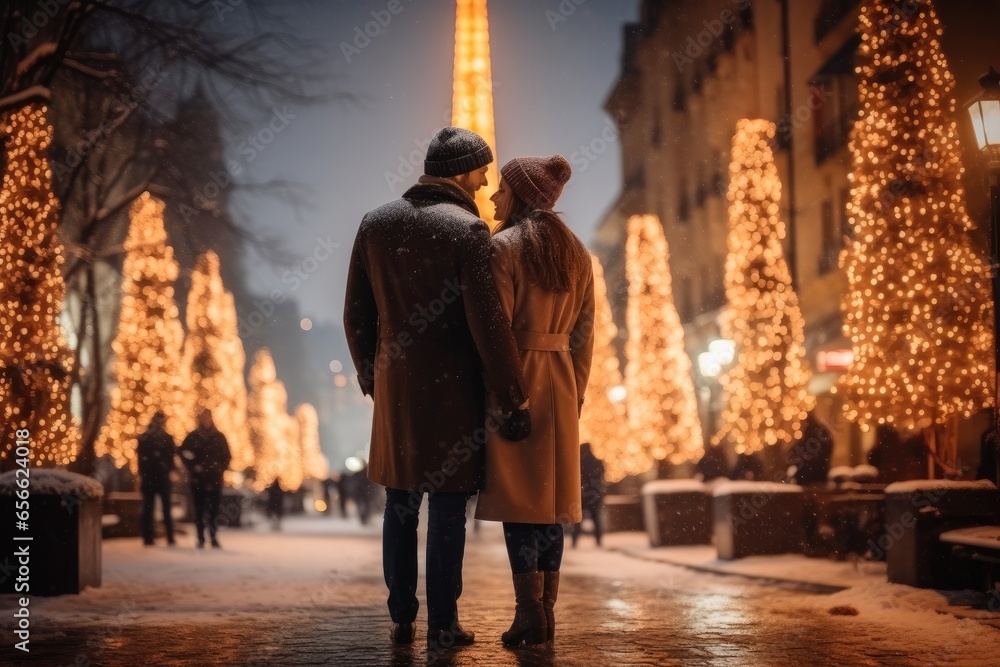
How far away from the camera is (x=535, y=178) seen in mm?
6367

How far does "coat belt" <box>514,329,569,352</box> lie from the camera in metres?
6.16

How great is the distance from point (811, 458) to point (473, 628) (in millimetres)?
11307

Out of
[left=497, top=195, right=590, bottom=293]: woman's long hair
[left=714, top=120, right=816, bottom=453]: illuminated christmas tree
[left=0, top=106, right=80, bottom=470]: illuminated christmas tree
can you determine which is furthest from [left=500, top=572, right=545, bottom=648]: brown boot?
[left=714, top=120, right=816, bottom=453]: illuminated christmas tree

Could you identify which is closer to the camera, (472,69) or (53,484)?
(53,484)

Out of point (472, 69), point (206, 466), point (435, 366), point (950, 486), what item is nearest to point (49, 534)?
point (435, 366)

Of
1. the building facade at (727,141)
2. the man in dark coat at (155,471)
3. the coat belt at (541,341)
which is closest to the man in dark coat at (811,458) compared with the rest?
the building facade at (727,141)

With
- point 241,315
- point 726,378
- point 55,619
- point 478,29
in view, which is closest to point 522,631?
point 55,619

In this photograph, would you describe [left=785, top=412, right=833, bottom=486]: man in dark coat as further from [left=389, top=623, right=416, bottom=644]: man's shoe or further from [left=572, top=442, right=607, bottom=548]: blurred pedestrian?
[left=389, top=623, right=416, bottom=644]: man's shoe

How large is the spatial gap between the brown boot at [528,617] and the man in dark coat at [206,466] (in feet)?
41.0

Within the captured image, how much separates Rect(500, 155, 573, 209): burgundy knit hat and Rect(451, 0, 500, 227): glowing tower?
960 inches

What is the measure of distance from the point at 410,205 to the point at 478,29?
25.5 m

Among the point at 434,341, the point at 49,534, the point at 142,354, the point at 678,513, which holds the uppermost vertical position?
the point at 142,354

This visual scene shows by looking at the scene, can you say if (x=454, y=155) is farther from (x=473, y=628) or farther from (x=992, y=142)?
(x=992, y=142)

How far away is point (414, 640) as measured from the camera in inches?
244
